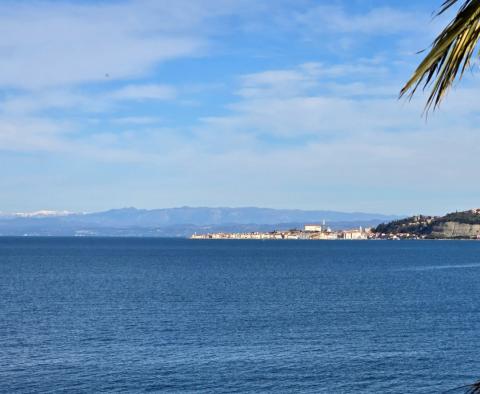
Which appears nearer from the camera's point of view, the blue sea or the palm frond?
the palm frond

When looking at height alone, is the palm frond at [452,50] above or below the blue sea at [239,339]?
above

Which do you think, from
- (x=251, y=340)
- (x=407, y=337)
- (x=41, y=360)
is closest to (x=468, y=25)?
(x=41, y=360)

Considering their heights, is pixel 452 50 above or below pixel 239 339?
above

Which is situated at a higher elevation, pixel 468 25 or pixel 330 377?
pixel 468 25

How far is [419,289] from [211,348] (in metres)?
60.2

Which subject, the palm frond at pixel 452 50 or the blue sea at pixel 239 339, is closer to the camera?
the palm frond at pixel 452 50

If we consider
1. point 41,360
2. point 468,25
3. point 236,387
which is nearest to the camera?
point 468,25

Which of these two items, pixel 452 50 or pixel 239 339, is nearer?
Result: pixel 452 50

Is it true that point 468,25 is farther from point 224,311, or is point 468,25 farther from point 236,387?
point 224,311

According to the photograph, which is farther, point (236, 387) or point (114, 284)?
point (114, 284)

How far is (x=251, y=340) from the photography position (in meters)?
54.4

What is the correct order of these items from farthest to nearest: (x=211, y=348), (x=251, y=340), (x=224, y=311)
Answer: (x=224, y=311)
(x=251, y=340)
(x=211, y=348)

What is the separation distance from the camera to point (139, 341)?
2120 inches

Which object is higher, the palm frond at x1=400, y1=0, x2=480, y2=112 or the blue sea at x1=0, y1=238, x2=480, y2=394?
the palm frond at x1=400, y1=0, x2=480, y2=112
